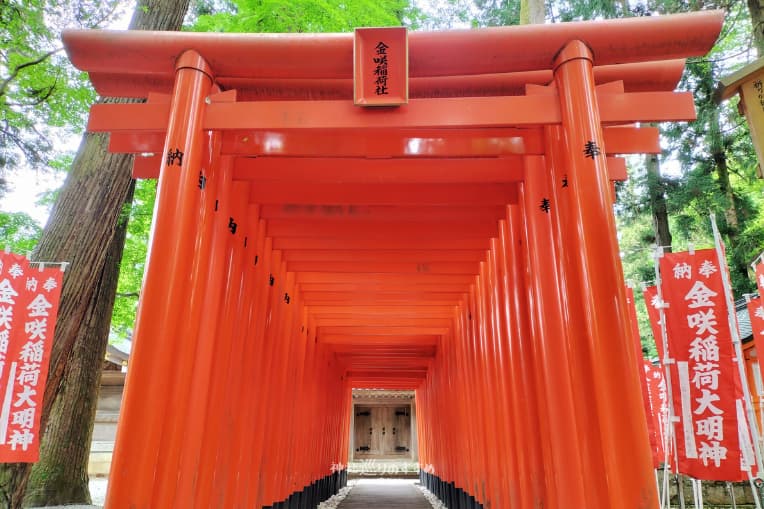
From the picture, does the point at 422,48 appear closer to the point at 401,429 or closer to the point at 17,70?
the point at 17,70

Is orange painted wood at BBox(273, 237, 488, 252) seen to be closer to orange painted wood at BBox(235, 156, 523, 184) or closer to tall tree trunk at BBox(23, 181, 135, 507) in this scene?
orange painted wood at BBox(235, 156, 523, 184)

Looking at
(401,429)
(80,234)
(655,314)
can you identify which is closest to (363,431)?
(401,429)

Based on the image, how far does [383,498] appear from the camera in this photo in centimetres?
1332

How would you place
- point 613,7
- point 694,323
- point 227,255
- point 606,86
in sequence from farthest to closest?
point 613,7, point 694,323, point 227,255, point 606,86

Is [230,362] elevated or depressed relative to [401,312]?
depressed

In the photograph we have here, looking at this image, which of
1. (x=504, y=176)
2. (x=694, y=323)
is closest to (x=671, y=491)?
(x=694, y=323)

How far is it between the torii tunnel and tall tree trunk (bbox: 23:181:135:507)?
9.29 ft

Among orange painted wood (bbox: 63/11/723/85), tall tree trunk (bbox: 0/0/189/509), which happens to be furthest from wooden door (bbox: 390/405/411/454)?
orange painted wood (bbox: 63/11/723/85)

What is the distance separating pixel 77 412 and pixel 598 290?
7.71 metres

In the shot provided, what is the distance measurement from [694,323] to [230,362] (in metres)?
5.42

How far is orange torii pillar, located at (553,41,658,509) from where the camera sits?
9.18ft

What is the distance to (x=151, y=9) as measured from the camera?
7.44m

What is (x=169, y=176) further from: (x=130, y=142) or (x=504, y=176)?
(x=504, y=176)

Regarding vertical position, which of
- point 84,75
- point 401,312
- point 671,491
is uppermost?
point 84,75
